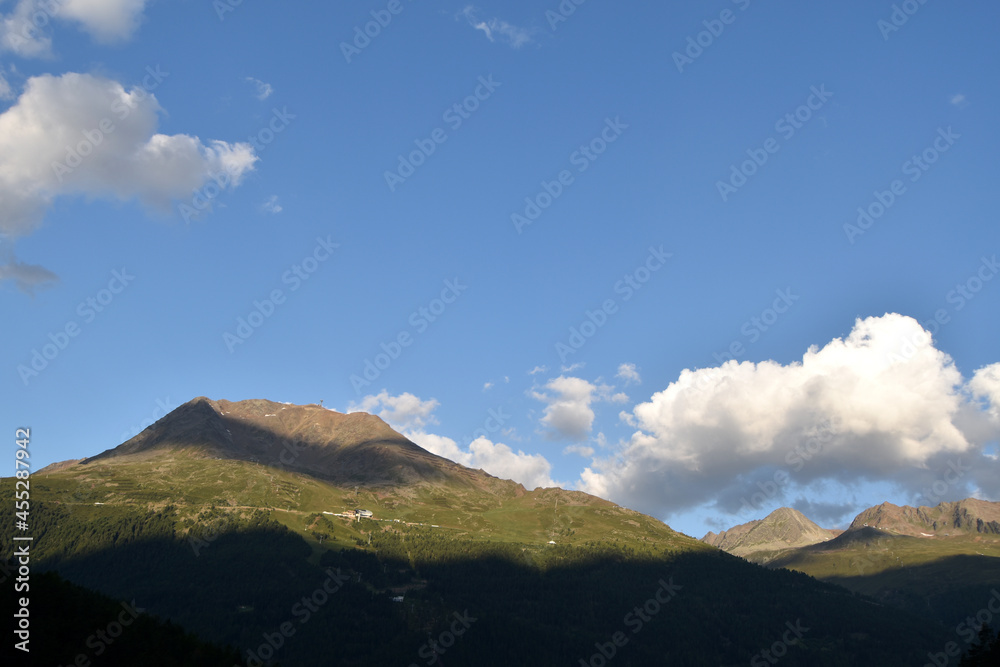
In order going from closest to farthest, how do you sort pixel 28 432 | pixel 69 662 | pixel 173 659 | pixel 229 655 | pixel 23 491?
pixel 28 432
pixel 23 491
pixel 69 662
pixel 173 659
pixel 229 655

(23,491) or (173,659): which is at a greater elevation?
(23,491)

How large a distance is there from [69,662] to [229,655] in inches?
1602

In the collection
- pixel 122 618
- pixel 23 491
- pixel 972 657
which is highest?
pixel 23 491

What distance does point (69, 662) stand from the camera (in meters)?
157

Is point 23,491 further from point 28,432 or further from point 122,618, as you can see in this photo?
point 122,618

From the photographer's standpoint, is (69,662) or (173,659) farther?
(173,659)

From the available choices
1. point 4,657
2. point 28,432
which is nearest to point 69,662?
point 4,657

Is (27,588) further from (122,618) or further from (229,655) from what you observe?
(229,655)

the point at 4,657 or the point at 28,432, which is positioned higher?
the point at 28,432

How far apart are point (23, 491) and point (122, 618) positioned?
59.1 metres

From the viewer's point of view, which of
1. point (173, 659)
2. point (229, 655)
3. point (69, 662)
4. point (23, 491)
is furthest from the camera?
point (229, 655)

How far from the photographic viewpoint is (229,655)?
616 feet

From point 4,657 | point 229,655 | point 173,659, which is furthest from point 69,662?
point 229,655

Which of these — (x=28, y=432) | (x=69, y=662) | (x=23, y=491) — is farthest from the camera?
(x=69, y=662)
